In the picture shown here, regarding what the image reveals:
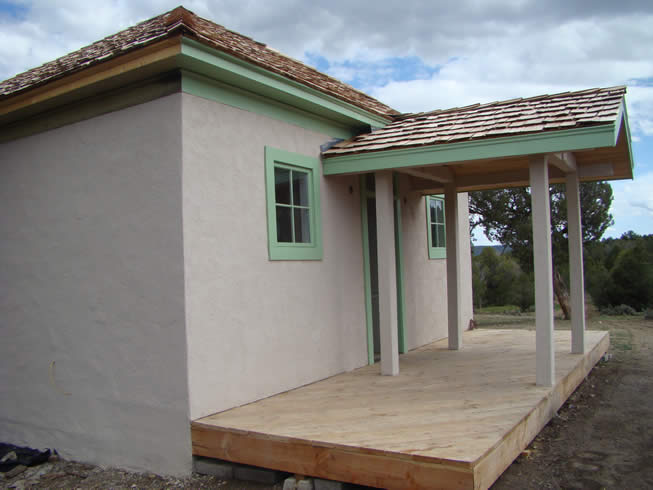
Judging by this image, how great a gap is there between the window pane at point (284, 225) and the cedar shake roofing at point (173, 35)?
125 centimetres

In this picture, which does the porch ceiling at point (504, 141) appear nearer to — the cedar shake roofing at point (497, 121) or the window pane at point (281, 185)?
the cedar shake roofing at point (497, 121)

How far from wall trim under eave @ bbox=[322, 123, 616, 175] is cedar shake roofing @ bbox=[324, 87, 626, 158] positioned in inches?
2.0

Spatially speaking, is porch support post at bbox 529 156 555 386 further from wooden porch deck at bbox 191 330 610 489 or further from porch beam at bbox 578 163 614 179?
porch beam at bbox 578 163 614 179

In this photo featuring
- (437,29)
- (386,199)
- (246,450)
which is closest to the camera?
(246,450)

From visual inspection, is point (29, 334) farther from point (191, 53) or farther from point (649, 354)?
point (649, 354)

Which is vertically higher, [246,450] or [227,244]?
[227,244]

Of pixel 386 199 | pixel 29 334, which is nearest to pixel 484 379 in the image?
pixel 386 199

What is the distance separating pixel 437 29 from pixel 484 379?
8.22 metres

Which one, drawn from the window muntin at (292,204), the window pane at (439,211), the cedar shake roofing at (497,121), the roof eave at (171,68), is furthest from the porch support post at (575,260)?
the window muntin at (292,204)

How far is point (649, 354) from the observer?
28.6 feet

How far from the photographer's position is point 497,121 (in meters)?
5.53

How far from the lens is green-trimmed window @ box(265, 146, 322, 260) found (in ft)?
17.4

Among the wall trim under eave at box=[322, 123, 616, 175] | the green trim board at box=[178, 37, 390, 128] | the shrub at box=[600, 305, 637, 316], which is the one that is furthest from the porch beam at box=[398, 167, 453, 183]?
the shrub at box=[600, 305, 637, 316]

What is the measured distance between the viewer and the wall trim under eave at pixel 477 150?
184 inches
